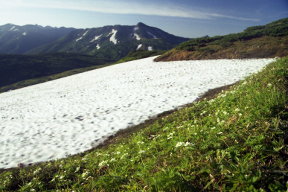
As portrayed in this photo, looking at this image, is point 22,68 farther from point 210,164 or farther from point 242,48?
point 210,164

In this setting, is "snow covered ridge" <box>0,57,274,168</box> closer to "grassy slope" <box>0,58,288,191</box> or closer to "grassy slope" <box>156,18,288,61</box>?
"grassy slope" <box>0,58,288,191</box>

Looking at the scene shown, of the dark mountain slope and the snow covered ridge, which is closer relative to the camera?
the snow covered ridge

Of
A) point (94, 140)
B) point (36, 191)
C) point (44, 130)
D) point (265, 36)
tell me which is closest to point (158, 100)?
point (94, 140)

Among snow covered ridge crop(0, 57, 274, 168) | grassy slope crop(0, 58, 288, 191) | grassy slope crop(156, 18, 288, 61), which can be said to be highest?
grassy slope crop(156, 18, 288, 61)

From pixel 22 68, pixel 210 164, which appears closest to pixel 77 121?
pixel 210 164

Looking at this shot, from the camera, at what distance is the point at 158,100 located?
16.4m

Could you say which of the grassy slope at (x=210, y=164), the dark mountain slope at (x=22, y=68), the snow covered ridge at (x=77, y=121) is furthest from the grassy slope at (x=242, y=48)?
the dark mountain slope at (x=22, y=68)

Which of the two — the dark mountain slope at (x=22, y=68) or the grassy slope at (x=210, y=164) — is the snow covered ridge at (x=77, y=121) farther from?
the dark mountain slope at (x=22, y=68)

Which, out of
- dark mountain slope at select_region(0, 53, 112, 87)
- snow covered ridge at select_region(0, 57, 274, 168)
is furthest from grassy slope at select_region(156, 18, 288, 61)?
dark mountain slope at select_region(0, 53, 112, 87)

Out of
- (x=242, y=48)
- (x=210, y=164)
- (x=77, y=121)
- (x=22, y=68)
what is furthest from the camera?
(x=22, y=68)

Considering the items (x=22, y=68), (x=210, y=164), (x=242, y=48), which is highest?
(x=22, y=68)

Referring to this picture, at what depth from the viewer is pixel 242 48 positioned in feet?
122

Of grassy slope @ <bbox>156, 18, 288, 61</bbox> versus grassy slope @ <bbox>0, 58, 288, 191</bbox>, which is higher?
grassy slope @ <bbox>156, 18, 288, 61</bbox>

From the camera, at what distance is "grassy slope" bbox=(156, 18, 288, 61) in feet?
108
